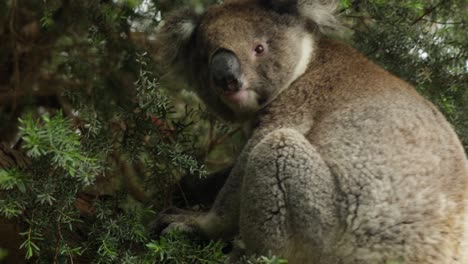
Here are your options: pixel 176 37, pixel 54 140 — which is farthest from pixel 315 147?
pixel 54 140

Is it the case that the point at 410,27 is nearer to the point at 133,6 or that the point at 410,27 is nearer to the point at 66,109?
the point at 133,6

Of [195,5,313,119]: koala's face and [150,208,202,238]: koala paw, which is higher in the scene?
→ [195,5,313,119]: koala's face

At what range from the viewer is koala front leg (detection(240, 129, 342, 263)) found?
3.17 meters

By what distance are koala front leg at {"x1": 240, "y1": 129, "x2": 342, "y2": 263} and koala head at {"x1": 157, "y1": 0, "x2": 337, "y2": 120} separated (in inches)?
25.0

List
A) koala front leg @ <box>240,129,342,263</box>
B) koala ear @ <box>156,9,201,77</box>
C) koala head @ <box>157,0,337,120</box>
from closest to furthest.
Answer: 1. koala front leg @ <box>240,129,342,263</box>
2. koala head @ <box>157,0,337,120</box>
3. koala ear @ <box>156,9,201,77</box>

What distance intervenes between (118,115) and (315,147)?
3.57 feet

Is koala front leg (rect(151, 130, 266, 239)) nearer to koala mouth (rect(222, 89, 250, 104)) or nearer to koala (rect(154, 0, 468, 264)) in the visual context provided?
koala (rect(154, 0, 468, 264))

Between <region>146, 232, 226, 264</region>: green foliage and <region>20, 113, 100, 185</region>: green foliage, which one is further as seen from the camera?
<region>146, 232, 226, 264</region>: green foliage

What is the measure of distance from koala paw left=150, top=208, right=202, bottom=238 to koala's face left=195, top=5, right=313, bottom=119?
0.71 m

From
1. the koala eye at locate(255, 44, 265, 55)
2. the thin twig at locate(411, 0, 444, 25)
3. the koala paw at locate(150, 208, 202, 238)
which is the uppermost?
the thin twig at locate(411, 0, 444, 25)

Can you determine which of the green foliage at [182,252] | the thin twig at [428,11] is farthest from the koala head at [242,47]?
the green foliage at [182,252]

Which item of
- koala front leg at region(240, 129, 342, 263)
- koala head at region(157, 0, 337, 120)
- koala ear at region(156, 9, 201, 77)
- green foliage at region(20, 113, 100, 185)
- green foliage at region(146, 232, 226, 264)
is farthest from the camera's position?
koala ear at region(156, 9, 201, 77)

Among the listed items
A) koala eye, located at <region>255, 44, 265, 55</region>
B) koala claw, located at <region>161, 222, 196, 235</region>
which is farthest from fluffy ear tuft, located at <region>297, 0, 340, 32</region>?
koala claw, located at <region>161, 222, 196, 235</region>

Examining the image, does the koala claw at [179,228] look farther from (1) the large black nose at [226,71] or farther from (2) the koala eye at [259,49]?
(2) the koala eye at [259,49]
